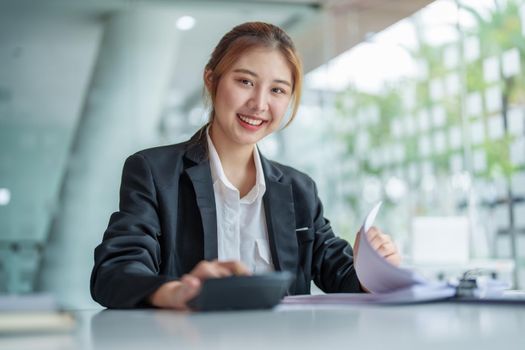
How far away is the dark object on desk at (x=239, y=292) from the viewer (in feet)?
3.09

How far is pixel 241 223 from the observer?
164 cm

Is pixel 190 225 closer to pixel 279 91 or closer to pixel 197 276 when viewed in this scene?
pixel 279 91

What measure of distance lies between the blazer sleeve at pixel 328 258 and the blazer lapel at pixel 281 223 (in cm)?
9

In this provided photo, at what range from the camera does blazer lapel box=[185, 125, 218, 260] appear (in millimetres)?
1529

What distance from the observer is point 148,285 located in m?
1.10

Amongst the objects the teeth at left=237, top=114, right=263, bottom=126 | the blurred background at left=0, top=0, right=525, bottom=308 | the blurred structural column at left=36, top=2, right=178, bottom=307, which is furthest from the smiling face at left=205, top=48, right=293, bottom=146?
the blurred structural column at left=36, top=2, right=178, bottom=307

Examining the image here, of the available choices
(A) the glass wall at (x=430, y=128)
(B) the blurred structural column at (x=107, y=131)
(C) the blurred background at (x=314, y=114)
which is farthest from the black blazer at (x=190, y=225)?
(B) the blurred structural column at (x=107, y=131)

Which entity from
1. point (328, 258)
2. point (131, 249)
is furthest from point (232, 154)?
point (131, 249)

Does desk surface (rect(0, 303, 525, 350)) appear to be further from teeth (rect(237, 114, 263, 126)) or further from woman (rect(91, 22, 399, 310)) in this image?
teeth (rect(237, 114, 263, 126))

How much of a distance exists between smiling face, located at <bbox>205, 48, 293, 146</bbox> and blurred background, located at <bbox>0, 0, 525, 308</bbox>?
11.8 feet

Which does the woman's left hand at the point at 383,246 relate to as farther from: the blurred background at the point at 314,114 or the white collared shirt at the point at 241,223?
the blurred background at the point at 314,114

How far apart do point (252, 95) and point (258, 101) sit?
23 millimetres

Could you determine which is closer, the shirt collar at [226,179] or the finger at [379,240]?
the finger at [379,240]

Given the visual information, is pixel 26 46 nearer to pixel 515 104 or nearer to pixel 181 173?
pixel 515 104
